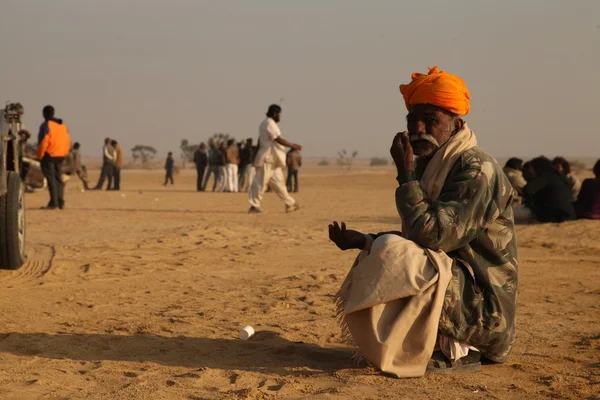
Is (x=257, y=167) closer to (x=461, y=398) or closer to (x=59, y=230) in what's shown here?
(x=59, y=230)

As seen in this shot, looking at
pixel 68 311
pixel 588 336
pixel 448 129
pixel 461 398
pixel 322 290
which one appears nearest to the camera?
pixel 461 398

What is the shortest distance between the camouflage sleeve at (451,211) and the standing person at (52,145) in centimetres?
1263

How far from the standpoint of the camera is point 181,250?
31.6 ft

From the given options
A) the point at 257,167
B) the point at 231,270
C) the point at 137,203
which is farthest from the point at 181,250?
the point at 137,203

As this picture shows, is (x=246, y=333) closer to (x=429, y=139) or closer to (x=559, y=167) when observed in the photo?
(x=429, y=139)

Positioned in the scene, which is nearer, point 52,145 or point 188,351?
point 188,351

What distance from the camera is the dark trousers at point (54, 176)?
51.5ft

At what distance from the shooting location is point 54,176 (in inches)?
630

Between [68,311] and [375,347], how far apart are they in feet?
9.77

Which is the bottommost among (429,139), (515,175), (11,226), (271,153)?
(11,226)

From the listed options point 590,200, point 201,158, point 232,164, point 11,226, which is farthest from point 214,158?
point 11,226

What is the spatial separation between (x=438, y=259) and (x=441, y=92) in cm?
89

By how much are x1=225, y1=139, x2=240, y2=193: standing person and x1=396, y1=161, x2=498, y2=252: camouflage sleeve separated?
21.5m

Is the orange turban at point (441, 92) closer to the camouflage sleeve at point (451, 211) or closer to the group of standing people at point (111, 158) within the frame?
the camouflage sleeve at point (451, 211)
